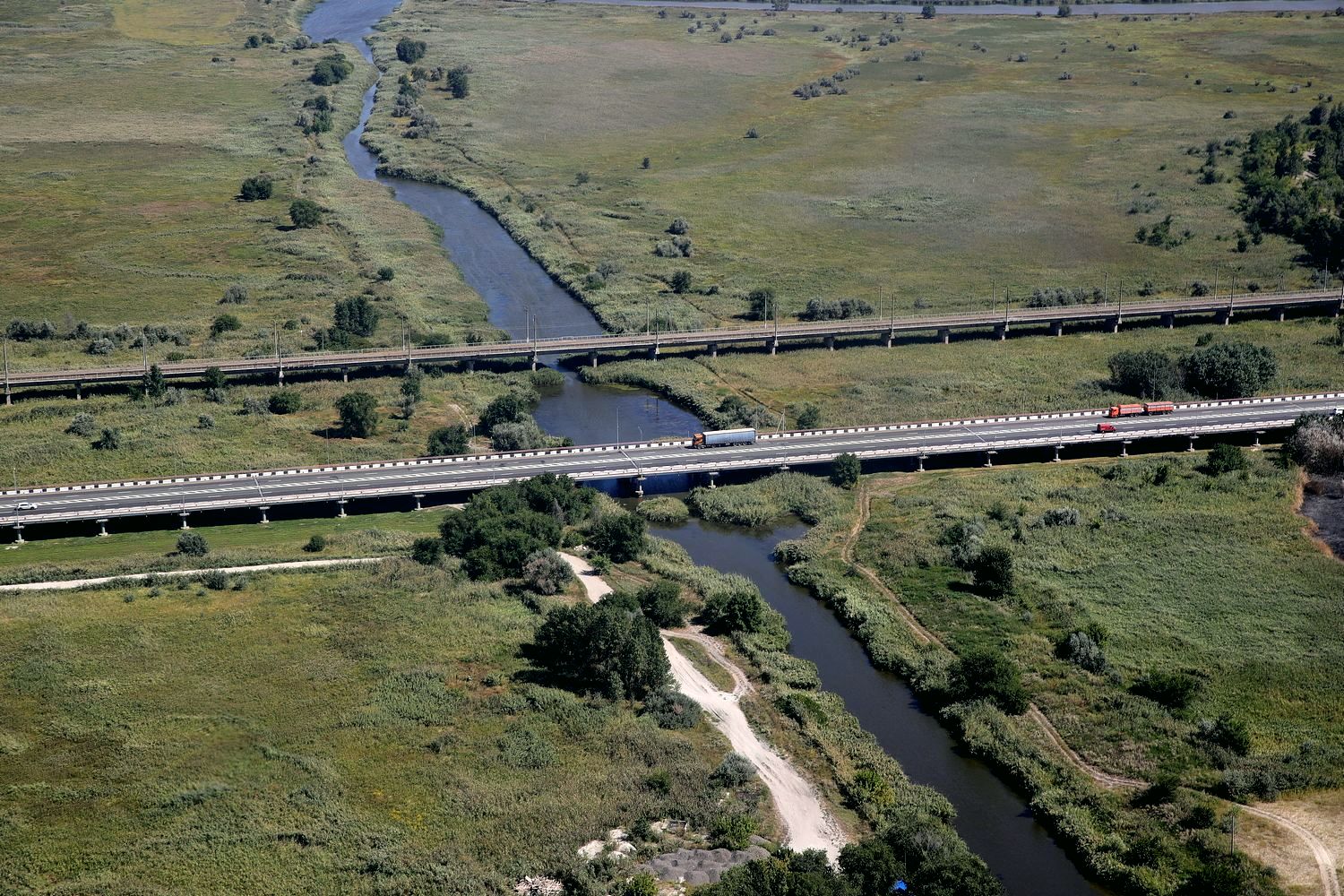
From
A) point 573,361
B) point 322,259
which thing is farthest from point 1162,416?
point 322,259

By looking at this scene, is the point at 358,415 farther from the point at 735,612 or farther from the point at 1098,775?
the point at 1098,775

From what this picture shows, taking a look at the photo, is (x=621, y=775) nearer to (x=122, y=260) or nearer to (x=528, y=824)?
(x=528, y=824)

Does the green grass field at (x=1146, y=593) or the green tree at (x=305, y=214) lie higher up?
the green tree at (x=305, y=214)

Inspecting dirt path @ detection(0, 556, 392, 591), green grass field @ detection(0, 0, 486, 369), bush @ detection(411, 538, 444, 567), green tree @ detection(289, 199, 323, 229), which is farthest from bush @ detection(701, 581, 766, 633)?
green tree @ detection(289, 199, 323, 229)

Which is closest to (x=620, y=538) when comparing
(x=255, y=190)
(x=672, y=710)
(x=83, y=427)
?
(x=672, y=710)

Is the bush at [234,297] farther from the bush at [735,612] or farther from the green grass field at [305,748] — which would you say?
the bush at [735,612]

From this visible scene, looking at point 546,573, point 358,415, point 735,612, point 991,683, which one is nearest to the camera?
point 991,683

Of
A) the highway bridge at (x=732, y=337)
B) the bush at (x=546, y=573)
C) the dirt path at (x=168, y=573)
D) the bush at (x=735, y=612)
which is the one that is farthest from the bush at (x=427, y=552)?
the highway bridge at (x=732, y=337)
